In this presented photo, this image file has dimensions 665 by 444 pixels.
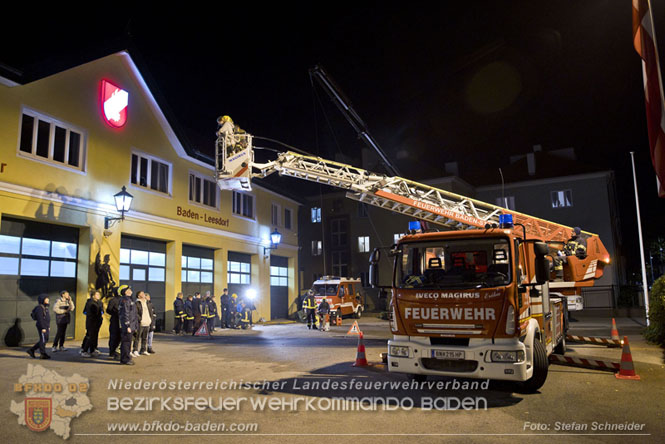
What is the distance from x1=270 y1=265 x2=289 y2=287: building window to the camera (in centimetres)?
2657

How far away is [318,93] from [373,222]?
71.5 ft

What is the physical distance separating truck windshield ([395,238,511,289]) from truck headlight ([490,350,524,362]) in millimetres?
983

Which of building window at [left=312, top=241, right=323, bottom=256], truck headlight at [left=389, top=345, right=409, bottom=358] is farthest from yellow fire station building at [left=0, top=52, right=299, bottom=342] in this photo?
building window at [left=312, top=241, right=323, bottom=256]

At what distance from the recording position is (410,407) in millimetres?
Result: 6707

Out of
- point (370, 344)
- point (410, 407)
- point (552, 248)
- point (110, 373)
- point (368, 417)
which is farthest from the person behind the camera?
point (370, 344)

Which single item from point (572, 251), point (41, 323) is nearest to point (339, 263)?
point (572, 251)

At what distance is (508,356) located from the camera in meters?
6.67

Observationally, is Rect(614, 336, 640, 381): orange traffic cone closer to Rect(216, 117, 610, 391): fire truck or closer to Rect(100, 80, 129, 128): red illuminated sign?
Rect(216, 117, 610, 391): fire truck

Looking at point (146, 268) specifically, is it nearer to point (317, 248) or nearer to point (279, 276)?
point (279, 276)

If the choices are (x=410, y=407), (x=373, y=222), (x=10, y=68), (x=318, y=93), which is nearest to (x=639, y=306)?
(x=373, y=222)

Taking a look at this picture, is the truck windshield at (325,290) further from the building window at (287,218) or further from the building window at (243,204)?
the building window at (243,204)

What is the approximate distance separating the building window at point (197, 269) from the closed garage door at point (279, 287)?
5.51 metres

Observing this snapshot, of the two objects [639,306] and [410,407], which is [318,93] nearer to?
[410,407]

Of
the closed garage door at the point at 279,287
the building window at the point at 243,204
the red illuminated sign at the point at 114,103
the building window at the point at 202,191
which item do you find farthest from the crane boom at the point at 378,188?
the closed garage door at the point at 279,287
